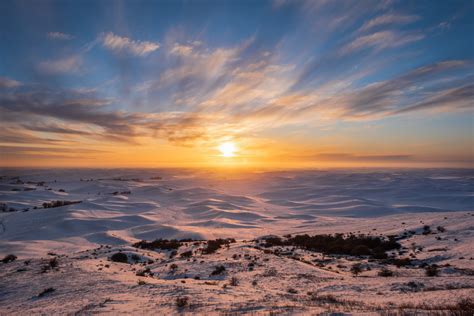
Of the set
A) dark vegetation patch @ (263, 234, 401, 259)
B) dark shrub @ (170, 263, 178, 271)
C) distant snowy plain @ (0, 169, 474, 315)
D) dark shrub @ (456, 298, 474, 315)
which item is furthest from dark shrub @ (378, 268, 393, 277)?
dark shrub @ (170, 263, 178, 271)

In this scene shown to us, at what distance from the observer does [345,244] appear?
16969 millimetres

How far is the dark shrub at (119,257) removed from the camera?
14.8 meters

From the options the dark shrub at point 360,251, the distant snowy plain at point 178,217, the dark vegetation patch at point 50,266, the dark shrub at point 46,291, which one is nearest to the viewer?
the dark shrub at point 46,291

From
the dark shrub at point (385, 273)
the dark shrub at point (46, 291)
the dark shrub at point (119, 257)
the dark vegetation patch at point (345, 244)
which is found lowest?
the dark vegetation patch at point (345, 244)

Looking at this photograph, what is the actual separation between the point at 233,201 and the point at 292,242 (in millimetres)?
29693

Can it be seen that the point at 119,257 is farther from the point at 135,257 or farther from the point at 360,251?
the point at 360,251

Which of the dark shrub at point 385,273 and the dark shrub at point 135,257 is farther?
the dark shrub at point 135,257

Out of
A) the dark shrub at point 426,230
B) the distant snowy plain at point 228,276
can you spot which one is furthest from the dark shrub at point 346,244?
the dark shrub at point 426,230

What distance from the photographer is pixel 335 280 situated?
984cm

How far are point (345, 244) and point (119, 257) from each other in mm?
14576

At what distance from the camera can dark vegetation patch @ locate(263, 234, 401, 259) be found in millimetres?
15453

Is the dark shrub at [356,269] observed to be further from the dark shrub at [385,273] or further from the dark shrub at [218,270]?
the dark shrub at [218,270]

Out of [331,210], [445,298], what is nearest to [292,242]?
[445,298]

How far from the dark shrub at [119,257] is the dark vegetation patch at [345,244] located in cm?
918
